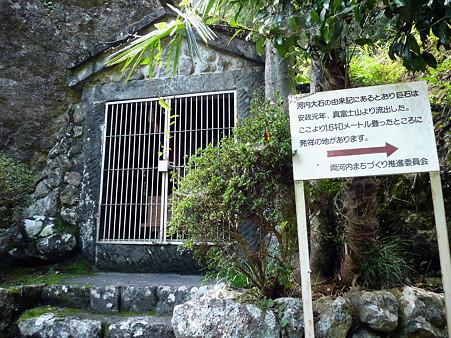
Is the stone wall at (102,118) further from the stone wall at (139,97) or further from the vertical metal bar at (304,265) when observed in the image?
the vertical metal bar at (304,265)

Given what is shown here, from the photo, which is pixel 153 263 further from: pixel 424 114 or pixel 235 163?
pixel 424 114

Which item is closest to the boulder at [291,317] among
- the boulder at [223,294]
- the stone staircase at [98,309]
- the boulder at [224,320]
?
the boulder at [224,320]

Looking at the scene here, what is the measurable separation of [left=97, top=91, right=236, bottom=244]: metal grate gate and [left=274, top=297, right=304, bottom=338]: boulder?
2498mm

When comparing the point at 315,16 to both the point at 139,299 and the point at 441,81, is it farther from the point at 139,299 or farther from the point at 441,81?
the point at 139,299

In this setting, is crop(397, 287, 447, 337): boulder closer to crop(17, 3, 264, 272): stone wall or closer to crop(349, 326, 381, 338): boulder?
crop(349, 326, 381, 338): boulder

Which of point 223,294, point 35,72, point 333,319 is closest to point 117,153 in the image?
point 35,72

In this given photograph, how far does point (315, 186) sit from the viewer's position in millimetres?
3211

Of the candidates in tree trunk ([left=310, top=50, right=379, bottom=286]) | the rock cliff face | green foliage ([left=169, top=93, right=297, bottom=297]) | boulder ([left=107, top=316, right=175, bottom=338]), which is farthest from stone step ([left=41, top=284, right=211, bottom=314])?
the rock cliff face

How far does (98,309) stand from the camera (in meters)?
3.78

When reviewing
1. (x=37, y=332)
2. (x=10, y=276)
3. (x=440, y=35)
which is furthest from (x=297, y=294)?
(x=10, y=276)

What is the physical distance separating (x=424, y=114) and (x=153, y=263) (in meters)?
3.69

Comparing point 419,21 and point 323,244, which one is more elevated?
point 419,21

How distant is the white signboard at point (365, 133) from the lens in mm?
2580

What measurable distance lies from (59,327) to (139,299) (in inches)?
30.7
